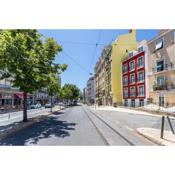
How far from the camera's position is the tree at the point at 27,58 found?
10.2m

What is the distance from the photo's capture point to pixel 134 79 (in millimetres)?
38938

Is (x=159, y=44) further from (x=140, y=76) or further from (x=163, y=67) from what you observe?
(x=140, y=76)

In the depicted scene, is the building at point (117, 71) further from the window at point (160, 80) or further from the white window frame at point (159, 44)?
the window at point (160, 80)

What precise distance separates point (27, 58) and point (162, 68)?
2305 centimetres

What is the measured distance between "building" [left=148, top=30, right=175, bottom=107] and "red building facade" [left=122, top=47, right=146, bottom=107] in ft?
9.38

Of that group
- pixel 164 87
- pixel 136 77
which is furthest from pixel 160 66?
pixel 136 77

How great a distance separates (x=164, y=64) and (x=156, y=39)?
4.49m

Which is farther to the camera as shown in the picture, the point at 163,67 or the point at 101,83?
the point at 101,83

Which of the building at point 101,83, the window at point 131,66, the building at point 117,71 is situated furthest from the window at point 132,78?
the building at point 101,83

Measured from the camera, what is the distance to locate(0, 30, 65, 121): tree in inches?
404

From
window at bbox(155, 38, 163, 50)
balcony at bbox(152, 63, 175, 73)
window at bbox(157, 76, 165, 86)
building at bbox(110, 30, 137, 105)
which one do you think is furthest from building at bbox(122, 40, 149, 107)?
window at bbox(155, 38, 163, 50)

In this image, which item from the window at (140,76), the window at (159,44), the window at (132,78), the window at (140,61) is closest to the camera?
the window at (159,44)
